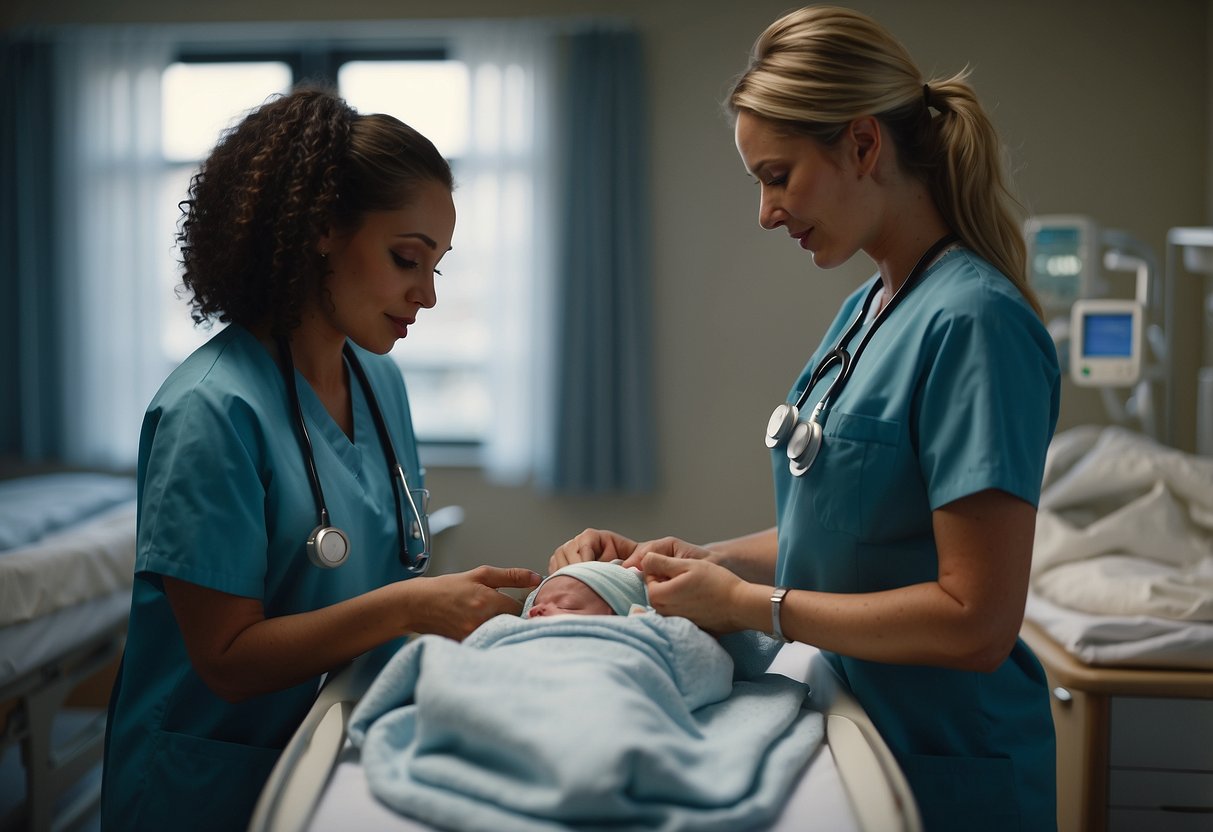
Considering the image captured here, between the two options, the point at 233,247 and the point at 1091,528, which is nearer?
the point at 233,247

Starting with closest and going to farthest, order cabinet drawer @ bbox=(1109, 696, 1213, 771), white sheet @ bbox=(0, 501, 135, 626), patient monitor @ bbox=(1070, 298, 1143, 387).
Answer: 1. cabinet drawer @ bbox=(1109, 696, 1213, 771)
2. white sheet @ bbox=(0, 501, 135, 626)
3. patient monitor @ bbox=(1070, 298, 1143, 387)

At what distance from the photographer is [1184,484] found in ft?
8.24

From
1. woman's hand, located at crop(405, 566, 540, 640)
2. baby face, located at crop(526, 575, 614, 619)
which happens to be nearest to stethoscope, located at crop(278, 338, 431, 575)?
woman's hand, located at crop(405, 566, 540, 640)

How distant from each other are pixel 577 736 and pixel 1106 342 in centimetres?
260

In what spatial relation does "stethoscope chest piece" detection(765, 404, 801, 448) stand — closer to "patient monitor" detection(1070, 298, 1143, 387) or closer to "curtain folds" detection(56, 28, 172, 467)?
"patient monitor" detection(1070, 298, 1143, 387)

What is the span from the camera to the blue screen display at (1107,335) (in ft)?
9.57

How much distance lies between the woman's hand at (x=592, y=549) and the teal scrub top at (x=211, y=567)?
343mm

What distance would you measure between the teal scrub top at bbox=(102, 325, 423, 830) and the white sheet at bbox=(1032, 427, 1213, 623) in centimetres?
166

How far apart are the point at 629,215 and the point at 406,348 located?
1127 millimetres

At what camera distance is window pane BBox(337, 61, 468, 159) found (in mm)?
4348

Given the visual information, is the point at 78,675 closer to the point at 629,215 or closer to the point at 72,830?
the point at 72,830

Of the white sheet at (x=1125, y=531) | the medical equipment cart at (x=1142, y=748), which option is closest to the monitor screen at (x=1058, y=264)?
the white sheet at (x=1125, y=531)

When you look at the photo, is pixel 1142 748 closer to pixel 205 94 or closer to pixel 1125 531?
pixel 1125 531

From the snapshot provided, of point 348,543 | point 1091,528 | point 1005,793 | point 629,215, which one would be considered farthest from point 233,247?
point 629,215
